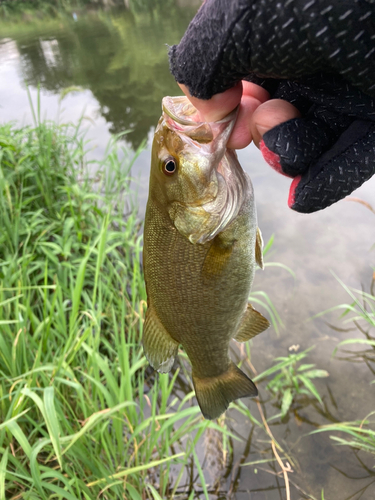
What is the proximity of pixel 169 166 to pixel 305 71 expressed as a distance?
652mm

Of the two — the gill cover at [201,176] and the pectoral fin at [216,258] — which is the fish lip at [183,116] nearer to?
the gill cover at [201,176]

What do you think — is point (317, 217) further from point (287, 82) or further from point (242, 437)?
point (287, 82)

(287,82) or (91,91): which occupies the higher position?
(287,82)

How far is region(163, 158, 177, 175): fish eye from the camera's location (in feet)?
4.66

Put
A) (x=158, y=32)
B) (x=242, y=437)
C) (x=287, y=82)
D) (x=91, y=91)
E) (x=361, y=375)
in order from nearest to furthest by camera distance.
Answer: (x=287, y=82)
(x=242, y=437)
(x=361, y=375)
(x=91, y=91)
(x=158, y=32)

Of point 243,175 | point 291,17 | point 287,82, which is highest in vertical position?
point 291,17

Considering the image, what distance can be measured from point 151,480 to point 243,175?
2293 millimetres

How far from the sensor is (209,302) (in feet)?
5.15

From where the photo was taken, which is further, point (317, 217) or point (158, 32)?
point (158, 32)

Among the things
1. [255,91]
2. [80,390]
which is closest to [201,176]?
[255,91]

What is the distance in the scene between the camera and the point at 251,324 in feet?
6.12

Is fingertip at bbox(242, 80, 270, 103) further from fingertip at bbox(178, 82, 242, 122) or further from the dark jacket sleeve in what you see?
the dark jacket sleeve

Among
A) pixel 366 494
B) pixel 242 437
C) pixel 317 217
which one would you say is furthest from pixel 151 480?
pixel 317 217

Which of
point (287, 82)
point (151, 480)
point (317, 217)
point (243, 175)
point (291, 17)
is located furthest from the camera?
point (317, 217)
